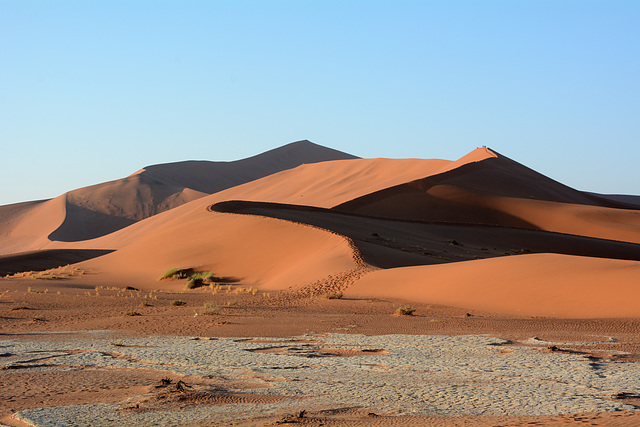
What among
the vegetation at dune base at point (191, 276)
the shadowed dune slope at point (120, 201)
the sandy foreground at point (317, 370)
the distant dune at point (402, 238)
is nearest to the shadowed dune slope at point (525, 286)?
the distant dune at point (402, 238)

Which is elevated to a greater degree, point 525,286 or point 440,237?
point 440,237

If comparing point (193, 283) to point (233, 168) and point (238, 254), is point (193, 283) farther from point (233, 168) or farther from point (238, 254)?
point (233, 168)

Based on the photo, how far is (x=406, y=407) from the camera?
7062 millimetres

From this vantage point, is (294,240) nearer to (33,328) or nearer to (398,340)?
(33,328)

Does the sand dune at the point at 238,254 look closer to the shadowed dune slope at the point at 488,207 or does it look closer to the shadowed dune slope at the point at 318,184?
the shadowed dune slope at the point at 488,207

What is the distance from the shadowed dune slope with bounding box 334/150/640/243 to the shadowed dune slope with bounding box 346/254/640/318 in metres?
28.0

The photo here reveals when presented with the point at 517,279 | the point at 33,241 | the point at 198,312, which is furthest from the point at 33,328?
the point at 33,241

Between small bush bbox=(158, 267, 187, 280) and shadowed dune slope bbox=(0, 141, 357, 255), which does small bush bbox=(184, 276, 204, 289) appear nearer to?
small bush bbox=(158, 267, 187, 280)

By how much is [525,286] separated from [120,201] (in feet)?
299

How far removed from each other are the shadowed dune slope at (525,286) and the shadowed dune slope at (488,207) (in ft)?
92.0

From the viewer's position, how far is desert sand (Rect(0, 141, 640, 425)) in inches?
286

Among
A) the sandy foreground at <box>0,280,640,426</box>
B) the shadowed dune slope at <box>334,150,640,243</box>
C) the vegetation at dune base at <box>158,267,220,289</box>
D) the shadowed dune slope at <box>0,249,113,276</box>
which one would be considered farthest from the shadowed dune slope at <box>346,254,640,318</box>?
the shadowed dune slope at <box>0,249,113,276</box>

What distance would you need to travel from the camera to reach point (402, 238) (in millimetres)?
38469

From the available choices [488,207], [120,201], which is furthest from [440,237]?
[120,201]
